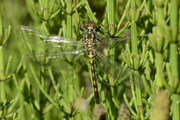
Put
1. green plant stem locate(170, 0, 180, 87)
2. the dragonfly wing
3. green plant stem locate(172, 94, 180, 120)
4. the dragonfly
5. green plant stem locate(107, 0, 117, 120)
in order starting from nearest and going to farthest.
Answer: green plant stem locate(170, 0, 180, 87), green plant stem locate(172, 94, 180, 120), green plant stem locate(107, 0, 117, 120), the dragonfly, the dragonfly wing

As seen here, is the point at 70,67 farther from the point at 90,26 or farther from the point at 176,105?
the point at 176,105

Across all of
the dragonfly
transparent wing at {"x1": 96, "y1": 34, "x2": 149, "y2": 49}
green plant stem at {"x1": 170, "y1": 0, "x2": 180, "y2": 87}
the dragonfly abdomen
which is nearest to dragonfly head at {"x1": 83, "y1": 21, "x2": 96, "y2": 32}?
the dragonfly

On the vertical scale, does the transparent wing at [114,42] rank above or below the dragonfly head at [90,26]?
below

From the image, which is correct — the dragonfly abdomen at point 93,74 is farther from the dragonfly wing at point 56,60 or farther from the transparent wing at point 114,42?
the transparent wing at point 114,42

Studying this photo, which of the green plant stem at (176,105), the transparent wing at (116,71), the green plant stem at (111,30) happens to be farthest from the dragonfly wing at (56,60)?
the green plant stem at (176,105)

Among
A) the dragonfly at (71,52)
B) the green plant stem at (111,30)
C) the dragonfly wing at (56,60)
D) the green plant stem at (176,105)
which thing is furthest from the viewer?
the dragonfly wing at (56,60)

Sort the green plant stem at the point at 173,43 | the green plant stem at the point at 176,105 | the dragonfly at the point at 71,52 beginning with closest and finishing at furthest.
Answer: the green plant stem at the point at 173,43 → the green plant stem at the point at 176,105 → the dragonfly at the point at 71,52

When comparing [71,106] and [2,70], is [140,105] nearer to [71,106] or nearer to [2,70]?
[71,106]

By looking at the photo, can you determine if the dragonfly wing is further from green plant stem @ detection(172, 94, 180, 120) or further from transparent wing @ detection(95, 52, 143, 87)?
green plant stem @ detection(172, 94, 180, 120)
